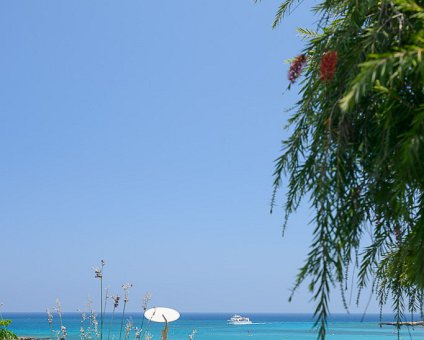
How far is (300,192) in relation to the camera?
5.77 metres

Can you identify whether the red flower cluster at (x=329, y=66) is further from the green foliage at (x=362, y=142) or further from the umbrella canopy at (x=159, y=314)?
the umbrella canopy at (x=159, y=314)

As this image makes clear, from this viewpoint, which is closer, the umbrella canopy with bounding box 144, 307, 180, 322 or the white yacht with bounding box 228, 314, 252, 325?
the umbrella canopy with bounding box 144, 307, 180, 322

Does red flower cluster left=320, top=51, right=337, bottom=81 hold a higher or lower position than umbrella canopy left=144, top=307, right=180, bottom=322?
higher

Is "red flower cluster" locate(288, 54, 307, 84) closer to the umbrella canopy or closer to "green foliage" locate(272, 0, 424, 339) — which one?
"green foliage" locate(272, 0, 424, 339)

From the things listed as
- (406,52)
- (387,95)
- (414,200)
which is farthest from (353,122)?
(406,52)

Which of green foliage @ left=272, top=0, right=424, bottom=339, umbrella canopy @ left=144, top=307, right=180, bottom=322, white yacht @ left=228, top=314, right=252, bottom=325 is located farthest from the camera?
white yacht @ left=228, top=314, right=252, bottom=325

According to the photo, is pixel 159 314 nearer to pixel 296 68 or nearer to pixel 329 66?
pixel 296 68

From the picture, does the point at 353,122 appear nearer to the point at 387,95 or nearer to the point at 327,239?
the point at 387,95

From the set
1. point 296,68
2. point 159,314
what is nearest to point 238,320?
point 159,314

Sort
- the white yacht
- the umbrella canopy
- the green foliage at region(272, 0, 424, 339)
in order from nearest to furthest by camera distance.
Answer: the green foliage at region(272, 0, 424, 339)
the umbrella canopy
the white yacht

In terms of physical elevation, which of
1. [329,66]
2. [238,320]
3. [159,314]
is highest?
[329,66]

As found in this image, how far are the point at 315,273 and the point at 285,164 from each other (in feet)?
3.84

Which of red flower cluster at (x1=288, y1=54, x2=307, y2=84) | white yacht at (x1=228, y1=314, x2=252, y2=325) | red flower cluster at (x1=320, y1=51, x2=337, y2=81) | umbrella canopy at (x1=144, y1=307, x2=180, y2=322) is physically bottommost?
umbrella canopy at (x1=144, y1=307, x2=180, y2=322)

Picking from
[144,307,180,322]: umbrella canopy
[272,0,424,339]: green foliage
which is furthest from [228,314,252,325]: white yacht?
[272,0,424,339]: green foliage
